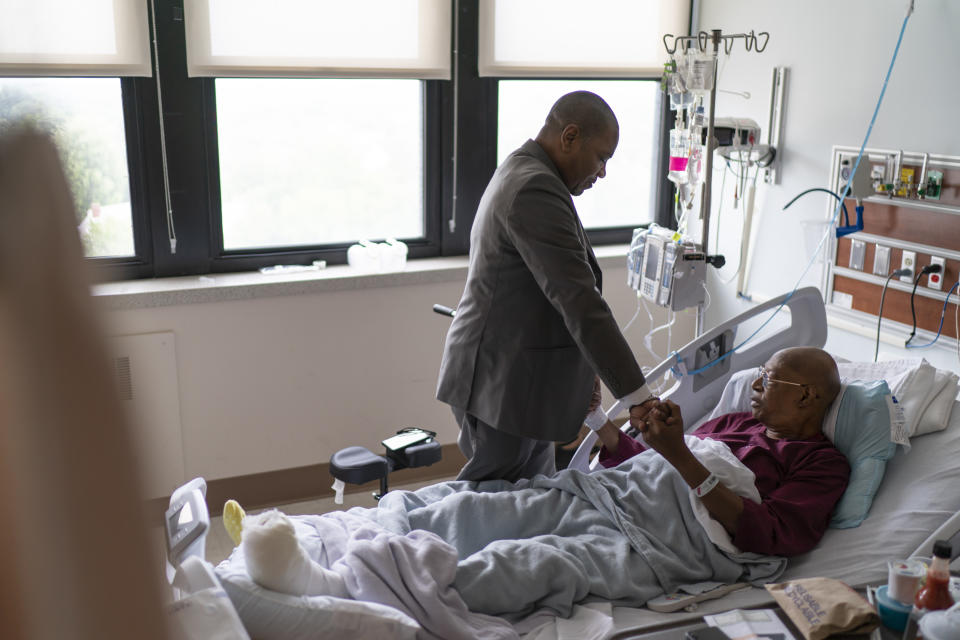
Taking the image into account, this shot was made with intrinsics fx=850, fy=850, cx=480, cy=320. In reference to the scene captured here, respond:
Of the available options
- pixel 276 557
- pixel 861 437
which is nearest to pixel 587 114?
pixel 861 437

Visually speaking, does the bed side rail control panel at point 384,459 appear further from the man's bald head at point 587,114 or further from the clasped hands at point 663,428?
the man's bald head at point 587,114

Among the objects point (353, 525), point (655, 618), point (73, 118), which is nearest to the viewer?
point (73, 118)

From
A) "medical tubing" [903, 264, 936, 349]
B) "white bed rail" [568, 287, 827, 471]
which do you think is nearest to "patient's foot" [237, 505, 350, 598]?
"white bed rail" [568, 287, 827, 471]

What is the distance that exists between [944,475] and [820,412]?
0.32 metres

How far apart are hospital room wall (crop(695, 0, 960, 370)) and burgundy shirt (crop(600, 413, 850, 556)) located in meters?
A: 0.92

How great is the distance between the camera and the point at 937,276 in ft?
9.07

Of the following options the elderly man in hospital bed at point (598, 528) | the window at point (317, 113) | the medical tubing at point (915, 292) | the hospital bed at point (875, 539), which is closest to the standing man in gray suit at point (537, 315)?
the elderly man in hospital bed at point (598, 528)

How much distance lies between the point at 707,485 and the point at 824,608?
45cm

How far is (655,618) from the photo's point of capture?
5.90 ft

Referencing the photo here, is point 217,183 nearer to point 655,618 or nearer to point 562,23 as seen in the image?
point 562,23

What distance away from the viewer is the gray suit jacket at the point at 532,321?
2.09 metres

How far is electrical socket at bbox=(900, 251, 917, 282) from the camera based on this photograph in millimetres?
2852

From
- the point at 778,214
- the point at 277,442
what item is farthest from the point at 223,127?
the point at 778,214

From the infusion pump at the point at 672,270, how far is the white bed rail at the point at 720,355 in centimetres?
32
